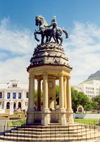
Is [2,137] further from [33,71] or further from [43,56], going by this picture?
[43,56]

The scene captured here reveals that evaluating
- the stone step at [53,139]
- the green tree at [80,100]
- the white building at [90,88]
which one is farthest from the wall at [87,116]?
the white building at [90,88]

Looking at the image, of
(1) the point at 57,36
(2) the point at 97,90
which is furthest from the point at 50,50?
(2) the point at 97,90

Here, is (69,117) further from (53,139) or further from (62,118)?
(53,139)

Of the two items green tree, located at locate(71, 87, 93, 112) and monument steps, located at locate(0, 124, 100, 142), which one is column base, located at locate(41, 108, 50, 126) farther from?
green tree, located at locate(71, 87, 93, 112)

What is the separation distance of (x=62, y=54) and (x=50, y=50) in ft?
6.15

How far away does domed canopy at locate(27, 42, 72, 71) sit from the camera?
757 inches

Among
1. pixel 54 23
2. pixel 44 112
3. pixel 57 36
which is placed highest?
pixel 54 23

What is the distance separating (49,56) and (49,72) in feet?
7.31

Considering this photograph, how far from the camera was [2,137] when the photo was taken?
15.9 meters

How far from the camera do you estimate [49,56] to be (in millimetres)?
19719

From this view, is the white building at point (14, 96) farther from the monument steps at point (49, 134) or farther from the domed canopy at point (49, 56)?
the monument steps at point (49, 134)

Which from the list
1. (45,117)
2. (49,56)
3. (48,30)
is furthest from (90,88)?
(45,117)

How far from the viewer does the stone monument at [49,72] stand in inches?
709

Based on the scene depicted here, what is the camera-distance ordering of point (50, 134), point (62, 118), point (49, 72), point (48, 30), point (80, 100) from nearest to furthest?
point (50, 134) < point (62, 118) < point (49, 72) < point (48, 30) < point (80, 100)
